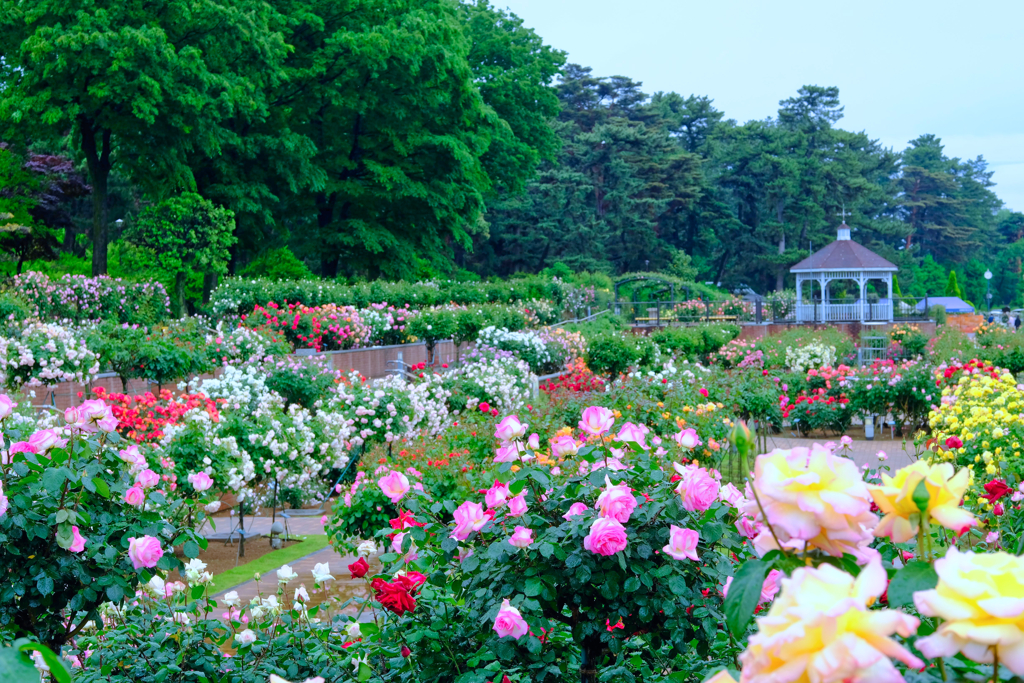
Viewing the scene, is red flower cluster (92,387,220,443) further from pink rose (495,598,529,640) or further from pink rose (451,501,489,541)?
pink rose (495,598,529,640)

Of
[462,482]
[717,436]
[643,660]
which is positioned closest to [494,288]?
[717,436]

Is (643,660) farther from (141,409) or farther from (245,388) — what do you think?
(245,388)

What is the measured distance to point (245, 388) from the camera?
945cm

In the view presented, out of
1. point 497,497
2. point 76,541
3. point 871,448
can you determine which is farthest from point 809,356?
point 76,541

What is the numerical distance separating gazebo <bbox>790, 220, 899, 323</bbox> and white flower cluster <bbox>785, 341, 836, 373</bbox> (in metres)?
12.2

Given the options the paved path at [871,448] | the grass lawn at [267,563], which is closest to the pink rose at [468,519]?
the grass lawn at [267,563]

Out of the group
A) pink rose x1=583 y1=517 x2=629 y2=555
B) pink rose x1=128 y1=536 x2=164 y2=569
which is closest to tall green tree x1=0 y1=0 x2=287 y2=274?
pink rose x1=128 y1=536 x2=164 y2=569

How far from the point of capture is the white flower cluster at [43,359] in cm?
882

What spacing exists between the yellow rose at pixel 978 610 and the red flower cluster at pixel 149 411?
22.6 ft

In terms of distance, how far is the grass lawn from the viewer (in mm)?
6266

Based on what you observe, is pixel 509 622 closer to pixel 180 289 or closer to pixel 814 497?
pixel 814 497

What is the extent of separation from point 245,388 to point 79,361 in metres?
1.74

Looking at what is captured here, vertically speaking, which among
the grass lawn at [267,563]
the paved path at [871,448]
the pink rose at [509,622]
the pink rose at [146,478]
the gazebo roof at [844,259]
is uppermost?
the gazebo roof at [844,259]

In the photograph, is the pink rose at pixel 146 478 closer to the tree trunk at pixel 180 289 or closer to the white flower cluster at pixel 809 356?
the white flower cluster at pixel 809 356
